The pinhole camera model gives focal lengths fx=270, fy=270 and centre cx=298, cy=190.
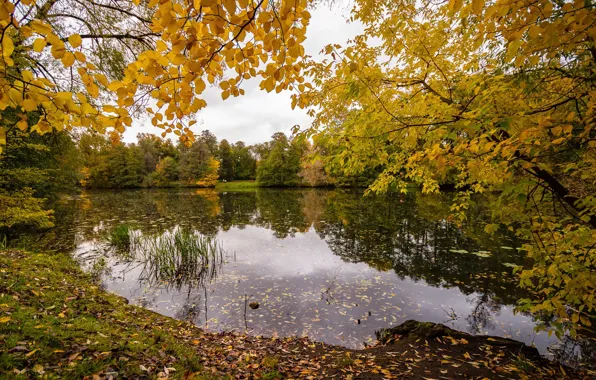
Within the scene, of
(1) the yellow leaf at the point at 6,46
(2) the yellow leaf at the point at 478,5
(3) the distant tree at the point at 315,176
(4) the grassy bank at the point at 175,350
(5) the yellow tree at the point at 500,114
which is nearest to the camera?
(1) the yellow leaf at the point at 6,46

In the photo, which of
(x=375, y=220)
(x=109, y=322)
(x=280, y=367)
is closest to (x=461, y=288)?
(x=280, y=367)

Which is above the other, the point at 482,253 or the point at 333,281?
the point at 482,253

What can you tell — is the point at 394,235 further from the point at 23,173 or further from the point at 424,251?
the point at 23,173

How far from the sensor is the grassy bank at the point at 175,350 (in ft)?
9.55

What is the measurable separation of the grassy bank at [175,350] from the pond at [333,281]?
77 centimetres

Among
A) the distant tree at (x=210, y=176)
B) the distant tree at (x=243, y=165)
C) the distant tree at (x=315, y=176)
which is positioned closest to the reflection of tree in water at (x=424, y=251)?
the distant tree at (x=315, y=176)

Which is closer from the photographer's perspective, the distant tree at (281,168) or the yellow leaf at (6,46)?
the yellow leaf at (6,46)

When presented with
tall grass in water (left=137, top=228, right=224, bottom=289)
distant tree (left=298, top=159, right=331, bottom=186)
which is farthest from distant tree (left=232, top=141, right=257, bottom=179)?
tall grass in water (left=137, top=228, right=224, bottom=289)

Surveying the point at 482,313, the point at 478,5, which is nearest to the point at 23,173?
the point at 478,5

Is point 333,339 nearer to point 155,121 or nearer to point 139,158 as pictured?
point 155,121

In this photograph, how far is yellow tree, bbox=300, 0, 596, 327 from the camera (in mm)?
2121

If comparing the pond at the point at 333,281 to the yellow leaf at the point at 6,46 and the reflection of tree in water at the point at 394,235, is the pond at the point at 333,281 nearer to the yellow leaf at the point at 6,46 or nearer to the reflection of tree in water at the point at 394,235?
the reflection of tree in water at the point at 394,235

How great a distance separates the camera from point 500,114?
2.17m

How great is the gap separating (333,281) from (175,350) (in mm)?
4841
